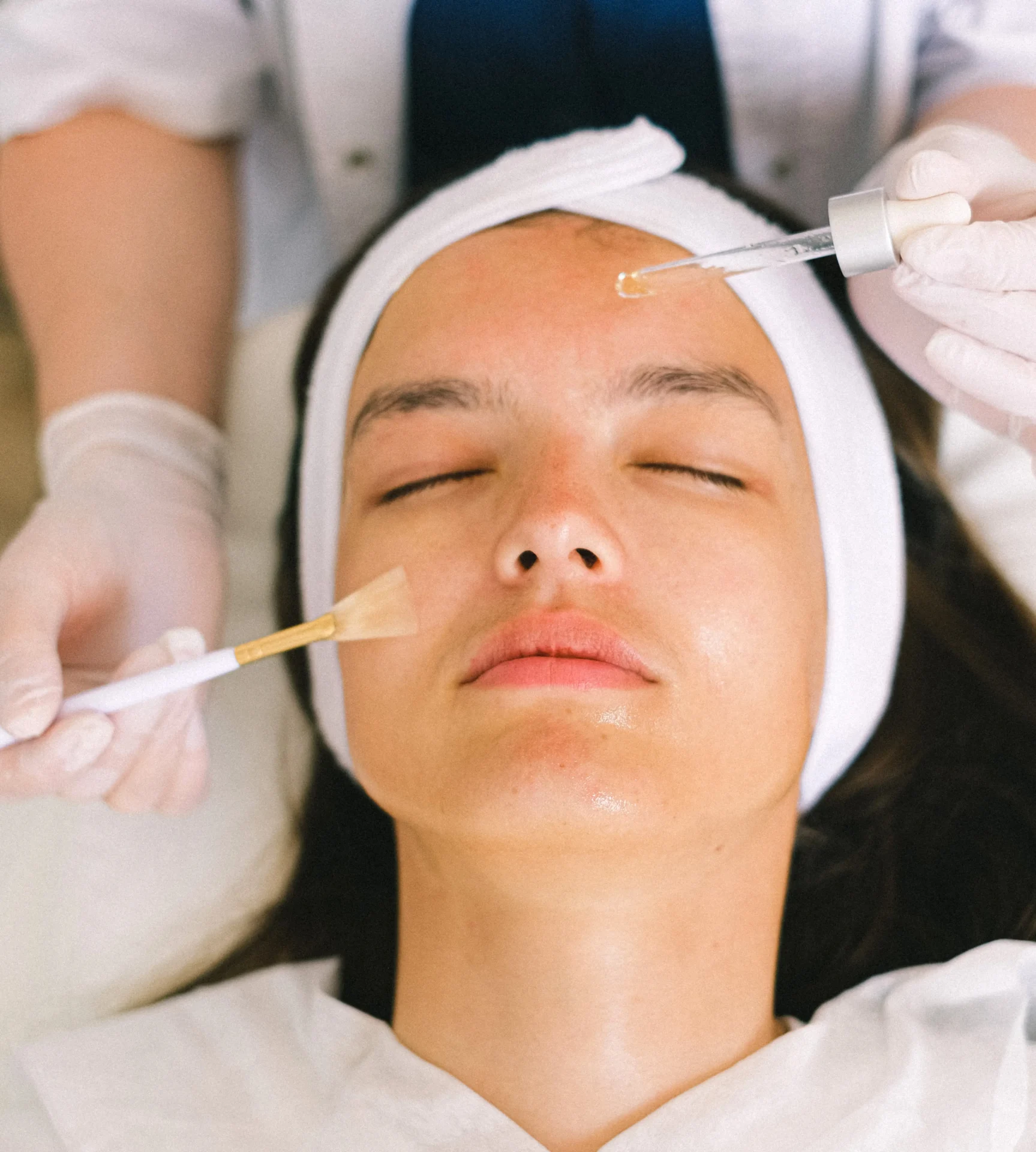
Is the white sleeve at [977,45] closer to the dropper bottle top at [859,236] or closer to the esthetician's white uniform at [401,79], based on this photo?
the esthetician's white uniform at [401,79]

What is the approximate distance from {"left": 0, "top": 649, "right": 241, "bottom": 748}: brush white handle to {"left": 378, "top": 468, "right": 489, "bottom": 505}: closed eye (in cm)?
25

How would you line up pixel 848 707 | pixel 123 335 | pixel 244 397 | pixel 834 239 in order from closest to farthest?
pixel 834 239, pixel 848 707, pixel 123 335, pixel 244 397

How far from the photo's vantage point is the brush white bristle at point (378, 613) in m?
1.01

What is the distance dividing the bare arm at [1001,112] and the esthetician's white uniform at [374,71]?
29mm

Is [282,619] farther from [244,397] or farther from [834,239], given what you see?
[834,239]

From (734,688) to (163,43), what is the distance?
1194 mm

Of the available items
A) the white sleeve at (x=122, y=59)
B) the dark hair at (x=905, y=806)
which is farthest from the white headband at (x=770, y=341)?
the white sleeve at (x=122, y=59)

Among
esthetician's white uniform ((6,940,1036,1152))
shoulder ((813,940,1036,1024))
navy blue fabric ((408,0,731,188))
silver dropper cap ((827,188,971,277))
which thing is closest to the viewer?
silver dropper cap ((827,188,971,277))

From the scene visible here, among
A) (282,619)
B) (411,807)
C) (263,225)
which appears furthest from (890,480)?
(263,225)

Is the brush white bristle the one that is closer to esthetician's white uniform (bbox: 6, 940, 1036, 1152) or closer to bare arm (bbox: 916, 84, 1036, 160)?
esthetician's white uniform (bbox: 6, 940, 1036, 1152)

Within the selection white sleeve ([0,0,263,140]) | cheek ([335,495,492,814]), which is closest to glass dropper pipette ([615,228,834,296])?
cheek ([335,495,492,814])

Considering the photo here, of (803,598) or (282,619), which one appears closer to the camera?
(803,598)

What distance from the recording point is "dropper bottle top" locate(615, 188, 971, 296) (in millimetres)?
926

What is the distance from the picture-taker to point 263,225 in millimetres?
1829
